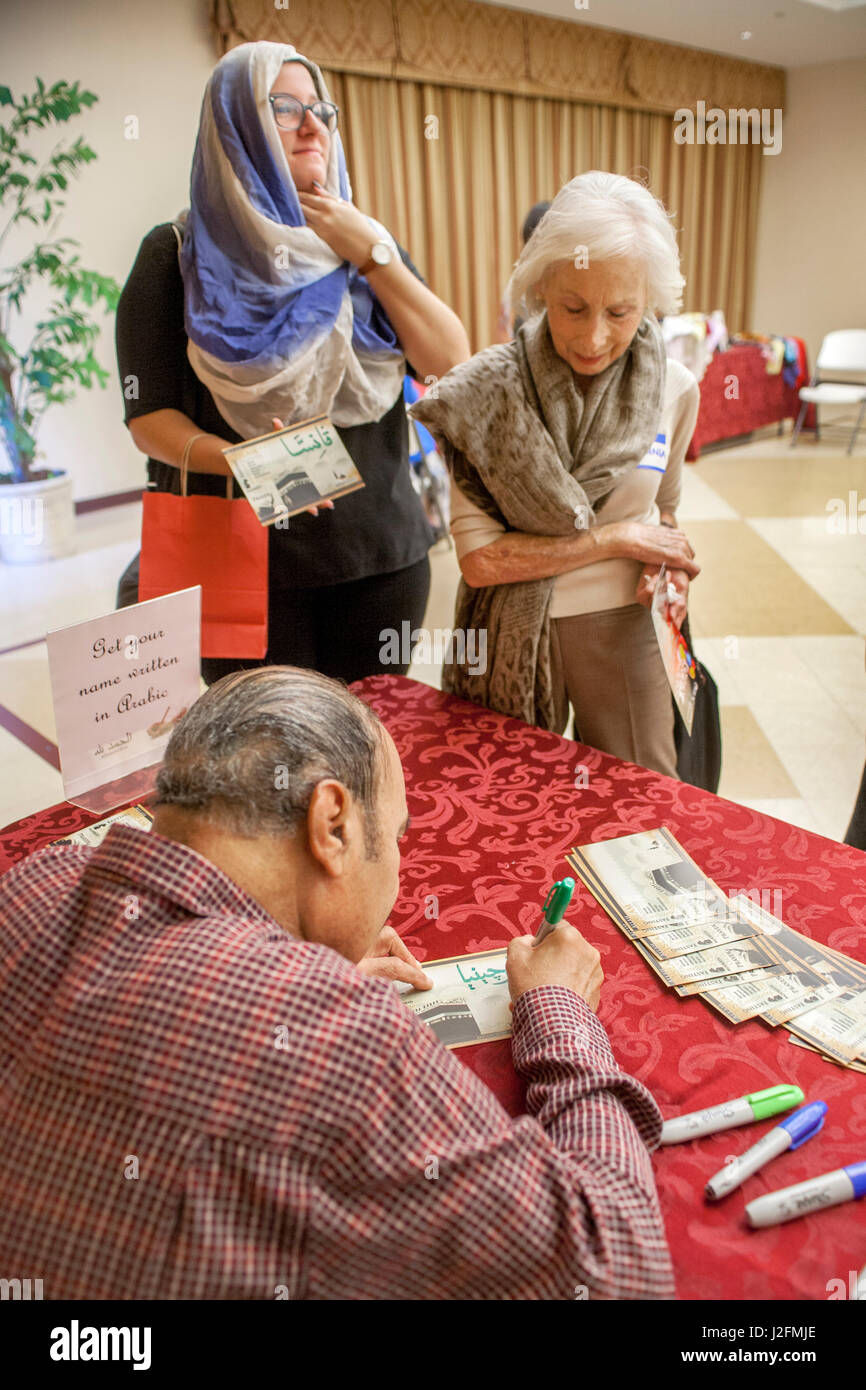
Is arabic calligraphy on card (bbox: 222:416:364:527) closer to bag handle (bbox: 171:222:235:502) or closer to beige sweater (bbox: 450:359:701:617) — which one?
bag handle (bbox: 171:222:235:502)

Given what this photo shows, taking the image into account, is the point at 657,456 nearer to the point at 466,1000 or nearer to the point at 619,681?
the point at 619,681

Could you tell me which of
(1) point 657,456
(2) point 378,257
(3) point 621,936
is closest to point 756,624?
(1) point 657,456

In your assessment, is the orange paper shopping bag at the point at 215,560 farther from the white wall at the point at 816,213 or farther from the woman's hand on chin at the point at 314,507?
the white wall at the point at 816,213

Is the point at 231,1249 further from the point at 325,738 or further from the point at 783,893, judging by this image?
the point at 783,893

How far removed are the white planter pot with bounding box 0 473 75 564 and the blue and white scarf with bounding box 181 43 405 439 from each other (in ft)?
13.0

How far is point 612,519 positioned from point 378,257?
0.62m

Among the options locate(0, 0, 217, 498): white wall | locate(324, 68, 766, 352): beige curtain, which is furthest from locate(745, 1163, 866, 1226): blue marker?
locate(324, 68, 766, 352): beige curtain

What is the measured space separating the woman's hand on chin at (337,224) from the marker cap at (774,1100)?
146 cm

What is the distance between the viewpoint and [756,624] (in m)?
4.32

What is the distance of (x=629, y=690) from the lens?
1.78 meters

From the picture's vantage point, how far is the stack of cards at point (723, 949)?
0.96 meters

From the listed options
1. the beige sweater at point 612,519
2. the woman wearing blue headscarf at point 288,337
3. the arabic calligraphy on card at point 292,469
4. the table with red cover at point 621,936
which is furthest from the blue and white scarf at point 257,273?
the table with red cover at point 621,936
